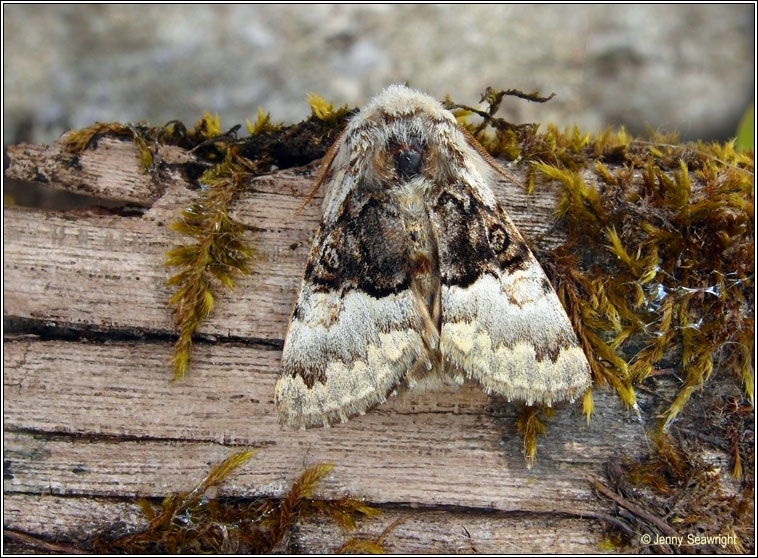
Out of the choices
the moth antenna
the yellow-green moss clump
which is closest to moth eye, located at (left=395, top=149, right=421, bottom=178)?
the moth antenna

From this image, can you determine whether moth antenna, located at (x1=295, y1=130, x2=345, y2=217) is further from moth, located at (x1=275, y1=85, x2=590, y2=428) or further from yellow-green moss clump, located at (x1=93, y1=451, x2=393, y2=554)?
yellow-green moss clump, located at (x1=93, y1=451, x2=393, y2=554)

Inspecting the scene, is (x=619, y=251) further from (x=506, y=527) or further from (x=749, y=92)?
(x=749, y=92)

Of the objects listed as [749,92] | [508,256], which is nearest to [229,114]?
[508,256]

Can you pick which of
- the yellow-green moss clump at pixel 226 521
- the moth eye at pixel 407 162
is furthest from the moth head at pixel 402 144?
the yellow-green moss clump at pixel 226 521

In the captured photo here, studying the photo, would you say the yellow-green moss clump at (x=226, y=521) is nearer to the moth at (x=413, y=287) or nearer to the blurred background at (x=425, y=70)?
the moth at (x=413, y=287)

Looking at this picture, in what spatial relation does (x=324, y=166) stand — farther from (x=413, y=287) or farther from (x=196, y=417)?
(x=196, y=417)

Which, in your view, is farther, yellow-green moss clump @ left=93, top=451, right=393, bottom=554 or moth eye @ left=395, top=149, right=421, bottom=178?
moth eye @ left=395, top=149, right=421, bottom=178

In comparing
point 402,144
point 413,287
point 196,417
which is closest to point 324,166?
point 402,144
